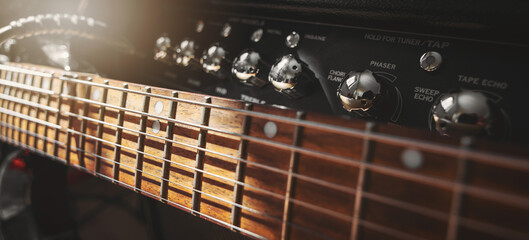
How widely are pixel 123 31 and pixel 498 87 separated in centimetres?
84

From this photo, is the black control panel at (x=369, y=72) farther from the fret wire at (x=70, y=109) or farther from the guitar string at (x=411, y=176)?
the fret wire at (x=70, y=109)

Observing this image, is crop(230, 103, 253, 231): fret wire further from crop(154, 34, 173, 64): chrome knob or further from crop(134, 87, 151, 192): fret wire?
crop(154, 34, 173, 64): chrome knob

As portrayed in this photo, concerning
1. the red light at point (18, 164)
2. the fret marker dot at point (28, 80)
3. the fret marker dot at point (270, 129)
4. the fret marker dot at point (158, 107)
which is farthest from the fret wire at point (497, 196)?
the red light at point (18, 164)

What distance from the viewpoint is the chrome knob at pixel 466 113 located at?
1.14ft

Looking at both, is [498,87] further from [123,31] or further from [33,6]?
[33,6]

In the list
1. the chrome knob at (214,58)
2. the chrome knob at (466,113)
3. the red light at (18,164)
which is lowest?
the red light at (18,164)

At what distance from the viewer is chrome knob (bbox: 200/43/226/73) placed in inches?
24.4

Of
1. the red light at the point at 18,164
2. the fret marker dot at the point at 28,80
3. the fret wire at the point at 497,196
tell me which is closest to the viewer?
the fret wire at the point at 497,196

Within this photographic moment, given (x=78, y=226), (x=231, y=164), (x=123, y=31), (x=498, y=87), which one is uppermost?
(x=123, y=31)

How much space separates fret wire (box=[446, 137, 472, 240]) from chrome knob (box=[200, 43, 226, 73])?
46cm

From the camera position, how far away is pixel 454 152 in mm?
268

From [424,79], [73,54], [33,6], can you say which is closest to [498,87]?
[424,79]

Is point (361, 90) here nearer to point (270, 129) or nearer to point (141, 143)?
point (270, 129)

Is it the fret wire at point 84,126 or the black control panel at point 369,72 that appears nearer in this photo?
the black control panel at point 369,72
